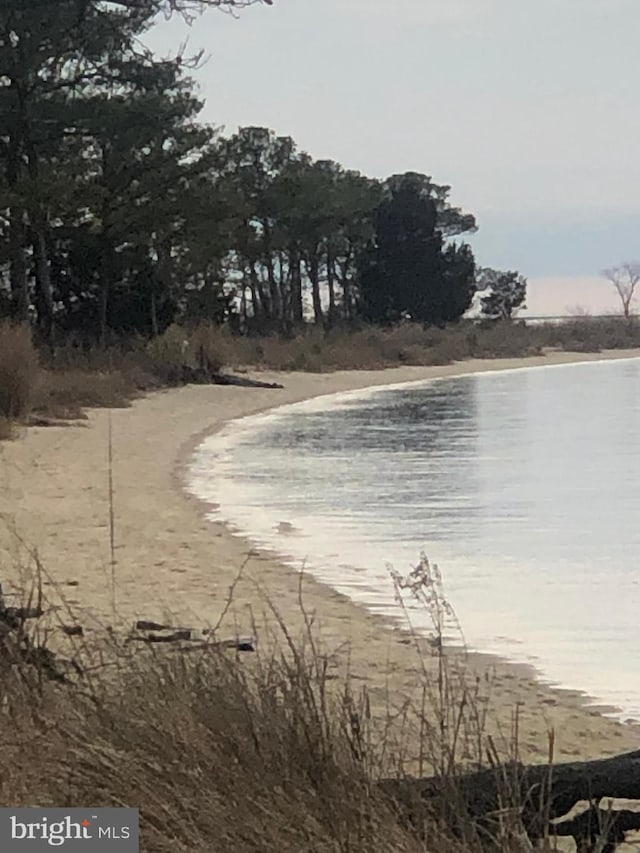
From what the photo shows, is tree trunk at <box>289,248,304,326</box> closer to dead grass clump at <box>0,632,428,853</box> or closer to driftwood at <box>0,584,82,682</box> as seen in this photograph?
driftwood at <box>0,584,82,682</box>

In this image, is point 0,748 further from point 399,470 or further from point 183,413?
point 183,413

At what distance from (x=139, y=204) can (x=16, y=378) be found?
13.6 metres

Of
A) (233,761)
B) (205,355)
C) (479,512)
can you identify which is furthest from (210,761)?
(205,355)


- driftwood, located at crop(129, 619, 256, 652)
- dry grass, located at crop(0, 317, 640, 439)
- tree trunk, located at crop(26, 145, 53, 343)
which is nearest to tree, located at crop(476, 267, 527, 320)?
dry grass, located at crop(0, 317, 640, 439)

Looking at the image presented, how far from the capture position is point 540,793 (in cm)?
405

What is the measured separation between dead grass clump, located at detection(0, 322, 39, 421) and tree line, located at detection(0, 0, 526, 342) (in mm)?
4357

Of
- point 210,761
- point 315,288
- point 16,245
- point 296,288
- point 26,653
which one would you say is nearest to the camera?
point 210,761

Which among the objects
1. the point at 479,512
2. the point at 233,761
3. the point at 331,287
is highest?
the point at 331,287

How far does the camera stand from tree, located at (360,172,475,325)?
6638 centimetres

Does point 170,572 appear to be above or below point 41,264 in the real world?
below

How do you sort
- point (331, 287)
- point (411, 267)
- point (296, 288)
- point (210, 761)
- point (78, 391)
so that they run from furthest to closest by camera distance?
1. point (331, 287)
2. point (411, 267)
3. point (296, 288)
4. point (78, 391)
5. point (210, 761)

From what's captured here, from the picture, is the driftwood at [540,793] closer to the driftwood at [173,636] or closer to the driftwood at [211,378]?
the driftwood at [173,636]

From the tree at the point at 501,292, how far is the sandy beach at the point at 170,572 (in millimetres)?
57334

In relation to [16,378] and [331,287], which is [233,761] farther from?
[331,287]
